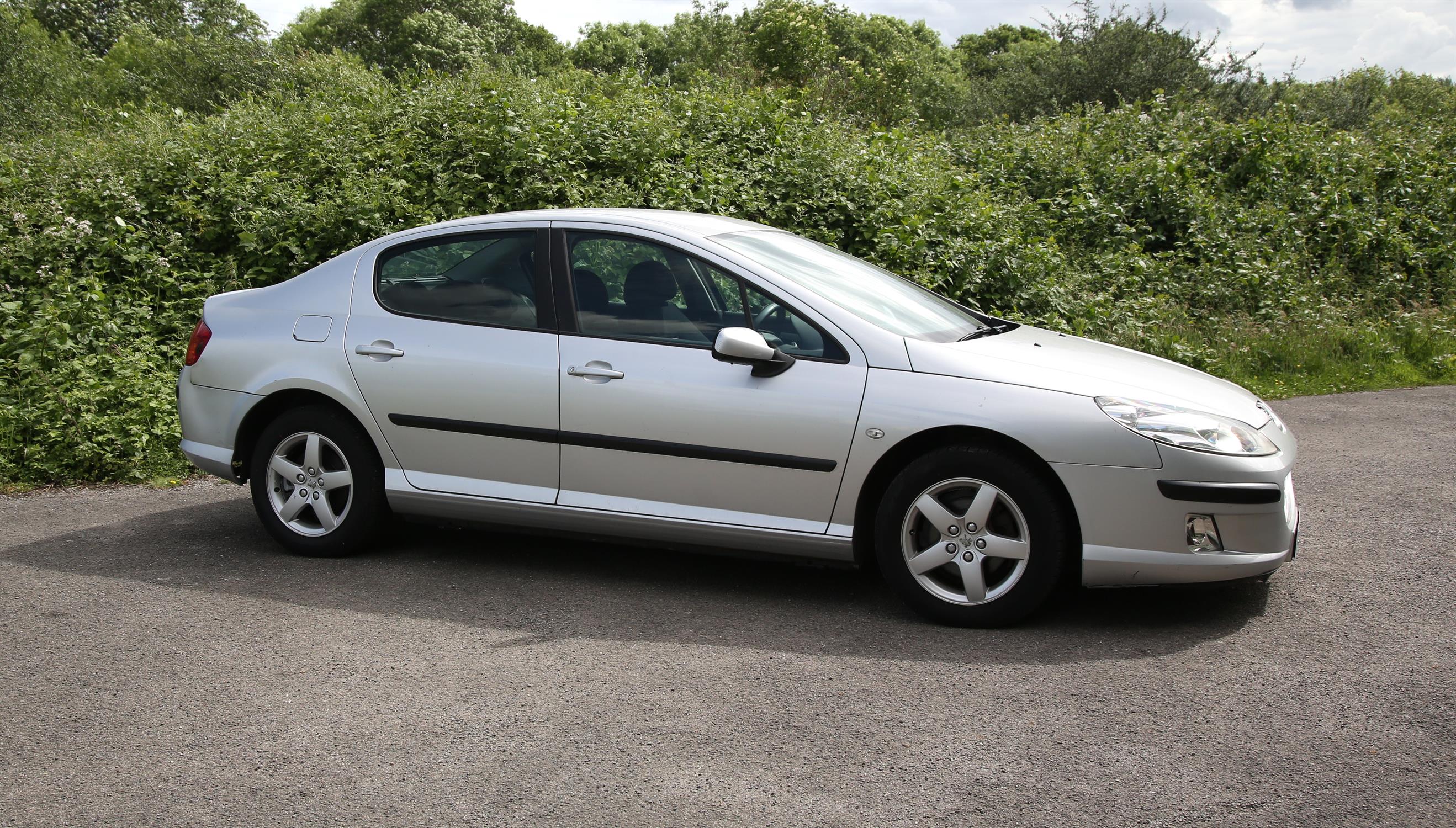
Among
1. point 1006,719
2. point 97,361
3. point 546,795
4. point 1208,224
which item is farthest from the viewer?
point 1208,224

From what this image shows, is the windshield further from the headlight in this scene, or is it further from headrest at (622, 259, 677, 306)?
the headlight

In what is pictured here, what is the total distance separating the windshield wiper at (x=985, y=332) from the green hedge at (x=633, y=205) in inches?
188

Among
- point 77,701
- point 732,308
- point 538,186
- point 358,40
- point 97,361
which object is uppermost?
point 358,40

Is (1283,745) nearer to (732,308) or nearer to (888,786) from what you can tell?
Result: (888,786)

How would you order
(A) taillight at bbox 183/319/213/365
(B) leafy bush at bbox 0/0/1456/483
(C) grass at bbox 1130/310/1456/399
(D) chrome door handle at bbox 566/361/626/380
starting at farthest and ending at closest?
(C) grass at bbox 1130/310/1456/399 < (B) leafy bush at bbox 0/0/1456/483 < (A) taillight at bbox 183/319/213/365 < (D) chrome door handle at bbox 566/361/626/380

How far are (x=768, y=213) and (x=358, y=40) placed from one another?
62.7 m

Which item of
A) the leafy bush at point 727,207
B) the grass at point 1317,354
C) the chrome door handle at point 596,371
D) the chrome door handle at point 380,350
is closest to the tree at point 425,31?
the leafy bush at point 727,207

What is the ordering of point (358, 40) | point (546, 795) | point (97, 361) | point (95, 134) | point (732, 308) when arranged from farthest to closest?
1. point (358, 40)
2. point (95, 134)
3. point (97, 361)
4. point (732, 308)
5. point (546, 795)

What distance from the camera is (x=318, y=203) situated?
10.0 metres

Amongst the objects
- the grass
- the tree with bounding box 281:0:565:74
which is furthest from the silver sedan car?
the tree with bounding box 281:0:565:74

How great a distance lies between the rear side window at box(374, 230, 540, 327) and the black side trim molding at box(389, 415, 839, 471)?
0.46 meters

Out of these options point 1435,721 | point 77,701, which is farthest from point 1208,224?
point 77,701

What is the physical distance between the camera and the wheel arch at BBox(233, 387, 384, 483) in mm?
5309

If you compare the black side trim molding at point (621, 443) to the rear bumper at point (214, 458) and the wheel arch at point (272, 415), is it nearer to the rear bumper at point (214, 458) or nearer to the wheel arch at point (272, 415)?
the wheel arch at point (272, 415)
